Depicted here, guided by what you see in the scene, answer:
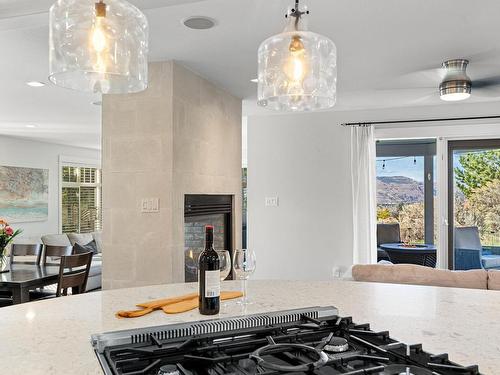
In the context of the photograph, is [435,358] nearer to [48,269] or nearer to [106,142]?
[106,142]

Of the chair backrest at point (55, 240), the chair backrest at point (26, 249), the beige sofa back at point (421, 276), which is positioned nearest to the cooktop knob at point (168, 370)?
the beige sofa back at point (421, 276)

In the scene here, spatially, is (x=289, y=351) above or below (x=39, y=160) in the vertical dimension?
below

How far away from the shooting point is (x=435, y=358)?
103 cm

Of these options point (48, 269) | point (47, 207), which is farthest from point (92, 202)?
point (48, 269)

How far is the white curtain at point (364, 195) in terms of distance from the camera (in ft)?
17.8

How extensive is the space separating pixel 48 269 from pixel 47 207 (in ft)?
15.8

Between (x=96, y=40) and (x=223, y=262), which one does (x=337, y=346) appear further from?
(x=96, y=40)

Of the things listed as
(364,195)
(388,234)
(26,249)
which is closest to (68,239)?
(26,249)

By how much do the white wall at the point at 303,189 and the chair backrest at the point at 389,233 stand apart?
Result: 3.43ft

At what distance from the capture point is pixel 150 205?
355cm

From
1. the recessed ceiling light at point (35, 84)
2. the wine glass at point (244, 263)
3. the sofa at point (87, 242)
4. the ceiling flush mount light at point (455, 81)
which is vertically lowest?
the sofa at point (87, 242)

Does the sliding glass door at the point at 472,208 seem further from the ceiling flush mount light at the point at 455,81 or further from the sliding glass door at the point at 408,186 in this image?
the ceiling flush mount light at the point at 455,81

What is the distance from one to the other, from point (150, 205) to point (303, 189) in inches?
104

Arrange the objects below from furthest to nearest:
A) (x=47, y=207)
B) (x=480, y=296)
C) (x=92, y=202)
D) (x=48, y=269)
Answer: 1. (x=92, y=202)
2. (x=47, y=207)
3. (x=48, y=269)
4. (x=480, y=296)
